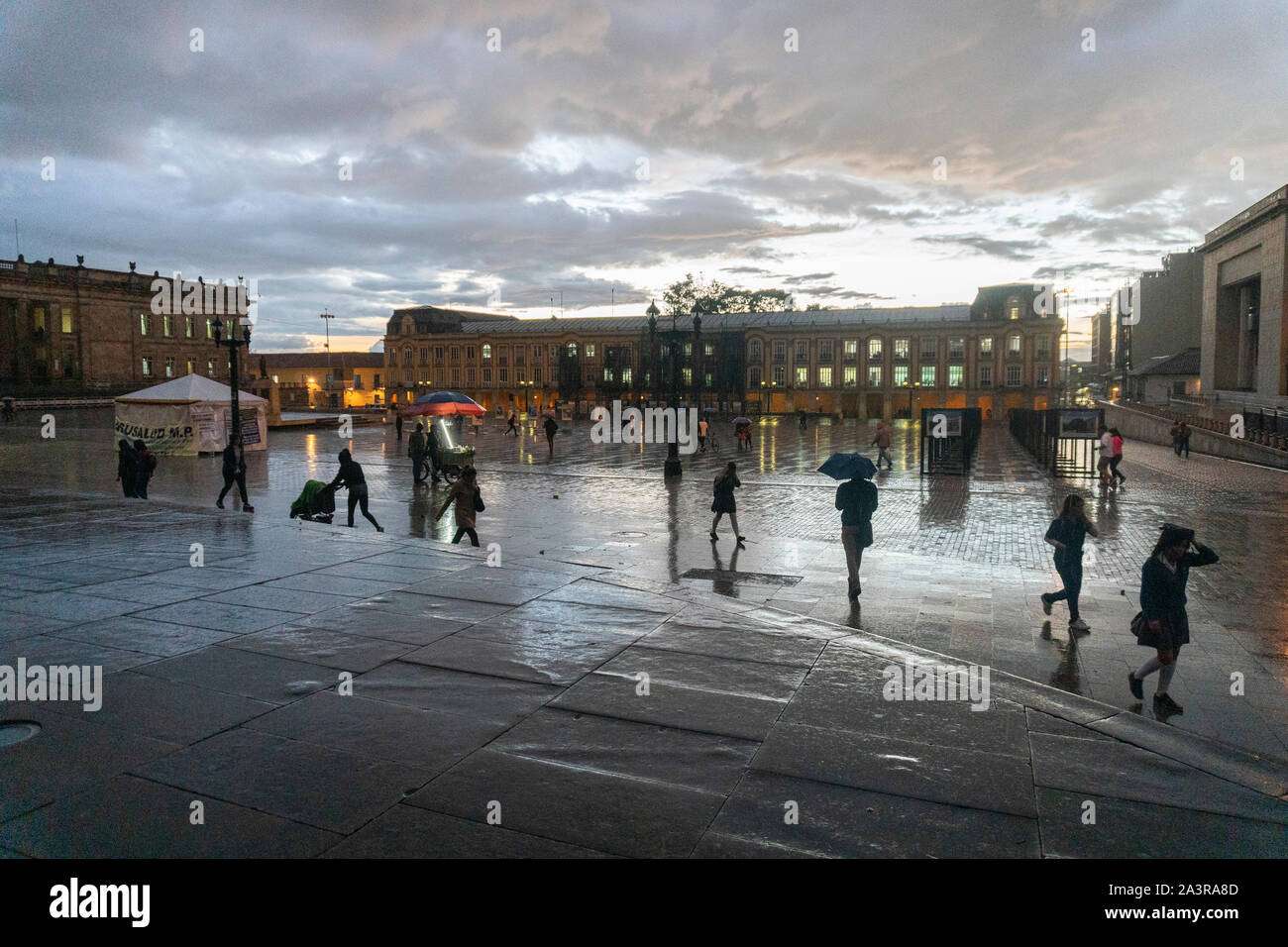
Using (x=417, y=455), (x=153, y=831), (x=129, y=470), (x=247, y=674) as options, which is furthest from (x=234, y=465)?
(x=153, y=831)

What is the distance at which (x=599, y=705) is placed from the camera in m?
5.46

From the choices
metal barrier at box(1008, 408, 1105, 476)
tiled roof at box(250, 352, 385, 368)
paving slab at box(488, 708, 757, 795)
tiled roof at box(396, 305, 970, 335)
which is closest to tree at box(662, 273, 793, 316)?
tiled roof at box(396, 305, 970, 335)

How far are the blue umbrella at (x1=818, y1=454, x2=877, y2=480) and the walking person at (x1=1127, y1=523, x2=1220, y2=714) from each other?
3.64m

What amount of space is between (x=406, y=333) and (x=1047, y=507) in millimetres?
88117

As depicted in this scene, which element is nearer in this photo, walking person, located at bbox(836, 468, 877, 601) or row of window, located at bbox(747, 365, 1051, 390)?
walking person, located at bbox(836, 468, 877, 601)

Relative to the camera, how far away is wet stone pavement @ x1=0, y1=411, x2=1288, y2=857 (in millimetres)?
3938

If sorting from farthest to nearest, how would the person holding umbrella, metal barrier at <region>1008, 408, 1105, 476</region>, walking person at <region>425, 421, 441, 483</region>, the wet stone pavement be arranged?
metal barrier at <region>1008, 408, 1105, 476</region> → walking person at <region>425, 421, 441, 483</region> → the person holding umbrella → the wet stone pavement

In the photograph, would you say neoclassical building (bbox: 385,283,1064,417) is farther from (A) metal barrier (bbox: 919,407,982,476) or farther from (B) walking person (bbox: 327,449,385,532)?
(B) walking person (bbox: 327,449,385,532)

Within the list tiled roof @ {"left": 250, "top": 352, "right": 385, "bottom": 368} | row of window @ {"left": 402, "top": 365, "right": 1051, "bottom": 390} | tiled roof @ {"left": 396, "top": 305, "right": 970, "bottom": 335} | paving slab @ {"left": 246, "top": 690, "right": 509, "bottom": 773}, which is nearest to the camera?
paving slab @ {"left": 246, "top": 690, "right": 509, "bottom": 773}

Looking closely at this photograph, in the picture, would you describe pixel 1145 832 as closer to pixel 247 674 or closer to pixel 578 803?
pixel 578 803

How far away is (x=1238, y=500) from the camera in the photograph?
1864 centimetres

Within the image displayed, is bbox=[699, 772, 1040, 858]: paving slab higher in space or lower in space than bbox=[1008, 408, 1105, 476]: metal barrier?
lower
